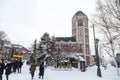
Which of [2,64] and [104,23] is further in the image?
[104,23]

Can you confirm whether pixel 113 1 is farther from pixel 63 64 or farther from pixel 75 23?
pixel 75 23

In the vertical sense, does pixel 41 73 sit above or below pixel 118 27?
below

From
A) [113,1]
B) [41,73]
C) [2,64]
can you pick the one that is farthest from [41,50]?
[2,64]

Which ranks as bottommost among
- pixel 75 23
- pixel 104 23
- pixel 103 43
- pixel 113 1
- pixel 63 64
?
pixel 63 64

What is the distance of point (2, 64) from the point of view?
16.5 meters

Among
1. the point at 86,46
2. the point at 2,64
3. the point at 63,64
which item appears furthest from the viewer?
the point at 86,46

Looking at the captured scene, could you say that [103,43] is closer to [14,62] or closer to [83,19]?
[14,62]

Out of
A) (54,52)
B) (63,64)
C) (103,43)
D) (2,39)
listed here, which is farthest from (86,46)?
(103,43)

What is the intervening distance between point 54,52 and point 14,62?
28.1 meters

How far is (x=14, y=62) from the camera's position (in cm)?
2614

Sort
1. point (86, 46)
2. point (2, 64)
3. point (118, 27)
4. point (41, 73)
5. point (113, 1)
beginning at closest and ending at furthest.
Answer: point (2, 64), point (41, 73), point (118, 27), point (113, 1), point (86, 46)

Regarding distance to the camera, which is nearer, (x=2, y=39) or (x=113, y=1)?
(x=113, y=1)

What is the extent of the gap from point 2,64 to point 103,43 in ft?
57.8

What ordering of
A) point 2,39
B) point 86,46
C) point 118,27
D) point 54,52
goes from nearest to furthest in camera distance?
point 118,27, point 54,52, point 2,39, point 86,46
